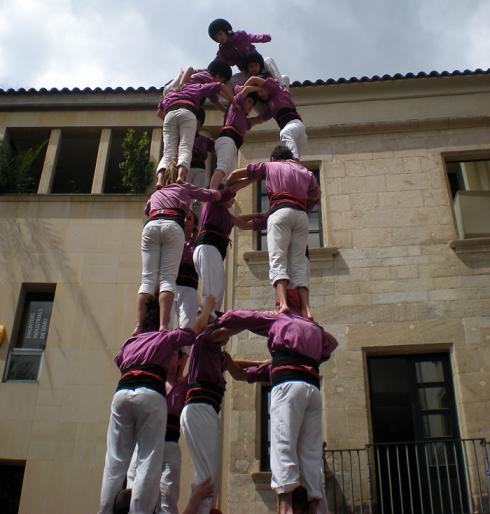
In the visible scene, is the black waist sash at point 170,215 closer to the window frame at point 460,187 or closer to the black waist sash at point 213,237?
the black waist sash at point 213,237

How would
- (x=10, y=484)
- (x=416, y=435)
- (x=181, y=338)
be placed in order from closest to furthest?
(x=181, y=338) < (x=416, y=435) < (x=10, y=484)

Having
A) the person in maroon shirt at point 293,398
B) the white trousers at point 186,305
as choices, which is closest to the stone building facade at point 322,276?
the white trousers at point 186,305

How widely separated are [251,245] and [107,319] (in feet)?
9.22

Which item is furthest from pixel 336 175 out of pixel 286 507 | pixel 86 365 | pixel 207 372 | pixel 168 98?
pixel 286 507

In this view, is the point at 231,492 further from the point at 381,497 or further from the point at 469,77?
A: the point at 469,77

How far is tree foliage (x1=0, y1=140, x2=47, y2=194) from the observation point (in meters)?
13.2

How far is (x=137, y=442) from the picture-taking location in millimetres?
5734

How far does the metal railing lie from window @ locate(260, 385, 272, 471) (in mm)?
895

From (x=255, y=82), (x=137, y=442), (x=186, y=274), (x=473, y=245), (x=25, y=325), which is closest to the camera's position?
(x=137, y=442)

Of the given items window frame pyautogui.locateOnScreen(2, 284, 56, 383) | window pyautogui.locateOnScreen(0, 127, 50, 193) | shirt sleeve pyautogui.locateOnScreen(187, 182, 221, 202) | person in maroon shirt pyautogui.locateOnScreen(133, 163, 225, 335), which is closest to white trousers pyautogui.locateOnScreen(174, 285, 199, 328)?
person in maroon shirt pyautogui.locateOnScreen(133, 163, 225, 335)

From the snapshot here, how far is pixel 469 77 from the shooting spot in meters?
13.3

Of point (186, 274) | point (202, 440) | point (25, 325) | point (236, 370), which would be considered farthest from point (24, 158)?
point (202, 440)

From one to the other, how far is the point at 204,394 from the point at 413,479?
15.3ft

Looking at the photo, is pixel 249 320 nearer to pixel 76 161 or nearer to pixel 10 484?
pixel 10 484
